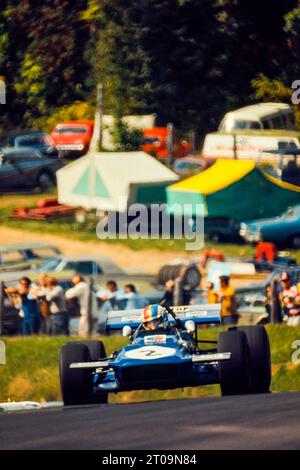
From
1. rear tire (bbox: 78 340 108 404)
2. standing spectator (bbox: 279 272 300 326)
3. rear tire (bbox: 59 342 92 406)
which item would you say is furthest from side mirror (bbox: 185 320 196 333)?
standing spectator (bbox: 279 272 300 326)

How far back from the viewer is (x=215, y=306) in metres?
12.7

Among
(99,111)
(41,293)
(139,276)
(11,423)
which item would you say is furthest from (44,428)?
(99,111)

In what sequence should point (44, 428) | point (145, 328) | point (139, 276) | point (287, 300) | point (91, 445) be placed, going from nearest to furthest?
point (91, 445) → point (44, 428) → point (145, 328) → point (287, 300) → point (139, 276)

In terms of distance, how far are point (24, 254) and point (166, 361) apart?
6722 mm

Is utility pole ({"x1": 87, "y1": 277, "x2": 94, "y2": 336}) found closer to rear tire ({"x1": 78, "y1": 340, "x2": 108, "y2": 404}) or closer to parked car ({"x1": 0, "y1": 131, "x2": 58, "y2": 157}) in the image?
parked car ({"x1": 0, "y1": 131, "x2": 58, "y2": 157})

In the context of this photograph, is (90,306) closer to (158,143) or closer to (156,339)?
(158,143)

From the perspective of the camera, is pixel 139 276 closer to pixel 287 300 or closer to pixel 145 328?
pixel 287 300

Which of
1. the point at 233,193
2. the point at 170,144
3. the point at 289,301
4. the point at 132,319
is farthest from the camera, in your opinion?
the point at 170,144

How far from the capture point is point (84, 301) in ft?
53.1

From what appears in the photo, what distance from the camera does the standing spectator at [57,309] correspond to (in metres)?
16.1

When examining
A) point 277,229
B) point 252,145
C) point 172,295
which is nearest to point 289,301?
point 172,295

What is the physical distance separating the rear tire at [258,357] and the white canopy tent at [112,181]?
5.78 m

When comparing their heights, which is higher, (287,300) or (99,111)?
(99,111)

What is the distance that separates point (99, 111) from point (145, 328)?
21.5 ft
